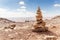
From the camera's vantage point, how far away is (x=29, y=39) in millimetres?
39094

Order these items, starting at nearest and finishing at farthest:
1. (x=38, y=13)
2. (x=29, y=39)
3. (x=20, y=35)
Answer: (x=29, y=39) → (x=20, y=35) → (x=38, y=13)

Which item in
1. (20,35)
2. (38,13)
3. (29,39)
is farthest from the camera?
(38,13)

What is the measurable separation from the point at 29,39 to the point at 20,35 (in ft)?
12.1

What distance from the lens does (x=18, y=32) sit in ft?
144

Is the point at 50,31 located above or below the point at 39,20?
below

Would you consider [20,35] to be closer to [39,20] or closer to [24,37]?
[24,37]

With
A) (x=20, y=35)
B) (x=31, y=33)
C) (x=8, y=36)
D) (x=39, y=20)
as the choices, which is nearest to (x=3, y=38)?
(x=8, y=36)

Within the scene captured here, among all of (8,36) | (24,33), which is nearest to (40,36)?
(24,33)

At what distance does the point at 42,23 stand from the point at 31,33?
182 inches

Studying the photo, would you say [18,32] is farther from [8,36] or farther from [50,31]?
[50,31]

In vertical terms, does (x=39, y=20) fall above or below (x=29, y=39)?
above

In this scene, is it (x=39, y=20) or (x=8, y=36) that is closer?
(x=8, y=36)

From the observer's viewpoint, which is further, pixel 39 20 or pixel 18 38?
pixel 39 20

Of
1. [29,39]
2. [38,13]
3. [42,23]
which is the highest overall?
[38,13]
